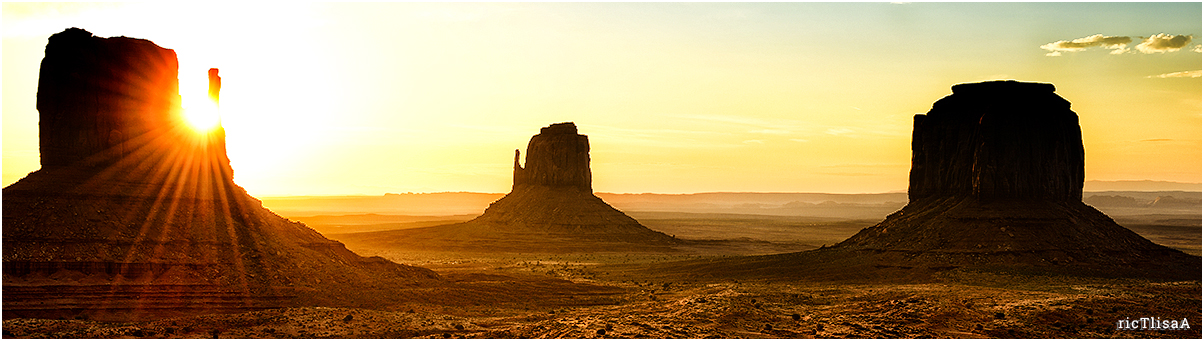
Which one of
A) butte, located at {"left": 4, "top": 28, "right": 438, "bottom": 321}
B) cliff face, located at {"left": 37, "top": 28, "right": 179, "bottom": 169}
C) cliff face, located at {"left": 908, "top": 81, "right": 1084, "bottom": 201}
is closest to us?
butte, located at {"left": 4, "top": 28, "right": 438, "bottom": 321}

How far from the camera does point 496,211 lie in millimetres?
102188

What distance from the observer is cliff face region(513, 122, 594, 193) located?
334ft

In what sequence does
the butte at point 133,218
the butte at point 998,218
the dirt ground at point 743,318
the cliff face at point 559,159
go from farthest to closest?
the cliff face at point 559,159, the butte at point 998,218, the butte at point 133,218, the dirt ground at point 743,318

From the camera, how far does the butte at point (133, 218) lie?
2888 cm

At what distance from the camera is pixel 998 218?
153ft

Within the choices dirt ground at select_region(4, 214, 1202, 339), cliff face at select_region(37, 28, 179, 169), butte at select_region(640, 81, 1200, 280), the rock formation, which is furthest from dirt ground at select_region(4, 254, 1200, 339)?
cliff face at select_region(37, 28, 179, 169)

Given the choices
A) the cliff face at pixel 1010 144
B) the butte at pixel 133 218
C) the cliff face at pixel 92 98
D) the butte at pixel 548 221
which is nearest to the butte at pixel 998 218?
the cliff face at pixel 1010 144

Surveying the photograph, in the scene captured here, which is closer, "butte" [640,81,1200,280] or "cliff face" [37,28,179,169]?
"cliff face" [37,28,179,169]

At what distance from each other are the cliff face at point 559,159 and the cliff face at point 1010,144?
182 ft

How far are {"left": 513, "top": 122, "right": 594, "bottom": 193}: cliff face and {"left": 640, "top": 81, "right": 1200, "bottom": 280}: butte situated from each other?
163ft

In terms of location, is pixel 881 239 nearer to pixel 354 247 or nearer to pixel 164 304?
pixel 164 304

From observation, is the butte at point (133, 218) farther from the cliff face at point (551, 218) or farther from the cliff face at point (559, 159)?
the cliff face at point (559, 159)

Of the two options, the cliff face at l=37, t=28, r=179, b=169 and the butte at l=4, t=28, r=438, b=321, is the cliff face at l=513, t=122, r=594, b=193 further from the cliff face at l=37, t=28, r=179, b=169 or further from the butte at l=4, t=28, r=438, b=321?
the cliff face at l=37, t=28, r=179, b=169

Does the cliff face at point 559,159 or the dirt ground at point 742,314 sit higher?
the cliff face at point 559,159
